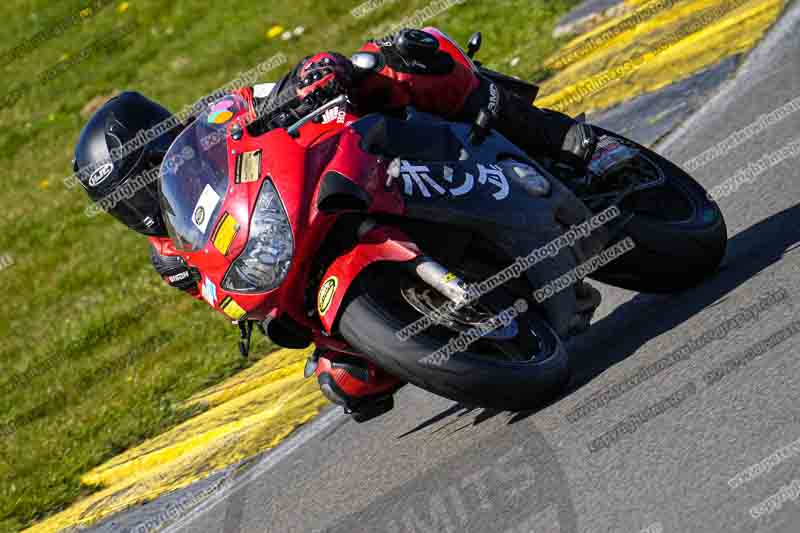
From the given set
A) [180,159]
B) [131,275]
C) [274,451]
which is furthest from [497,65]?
[180,159]

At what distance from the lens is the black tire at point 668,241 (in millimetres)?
5633

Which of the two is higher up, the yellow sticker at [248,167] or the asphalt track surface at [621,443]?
the yellow sticker at [248,167]

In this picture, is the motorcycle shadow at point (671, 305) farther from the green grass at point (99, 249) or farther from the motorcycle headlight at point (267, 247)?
the green grass at point (99, 249)

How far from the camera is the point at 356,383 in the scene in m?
5.65

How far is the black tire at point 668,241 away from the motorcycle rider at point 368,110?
16.8 inches

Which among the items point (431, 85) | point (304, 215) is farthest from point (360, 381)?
point (431, 85)

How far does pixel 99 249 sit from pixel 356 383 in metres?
9.10

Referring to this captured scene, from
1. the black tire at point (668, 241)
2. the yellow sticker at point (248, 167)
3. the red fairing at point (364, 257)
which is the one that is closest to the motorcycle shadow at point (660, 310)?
the black tire at point (668, 241)

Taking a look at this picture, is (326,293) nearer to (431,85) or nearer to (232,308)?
(232,308)

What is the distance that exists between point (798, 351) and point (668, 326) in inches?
39.6

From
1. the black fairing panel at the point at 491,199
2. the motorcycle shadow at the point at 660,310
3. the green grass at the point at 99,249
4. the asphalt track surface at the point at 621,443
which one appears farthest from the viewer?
the green grass at the point at 99,249

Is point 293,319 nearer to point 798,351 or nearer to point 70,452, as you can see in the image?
point 798,351

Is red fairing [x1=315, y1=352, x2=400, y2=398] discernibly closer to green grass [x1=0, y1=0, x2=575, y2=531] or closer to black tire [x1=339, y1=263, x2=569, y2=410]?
black tire [x1=339, y1=263, x2=569, y2=410]

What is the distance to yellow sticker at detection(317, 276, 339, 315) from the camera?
4664 mm
